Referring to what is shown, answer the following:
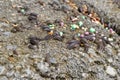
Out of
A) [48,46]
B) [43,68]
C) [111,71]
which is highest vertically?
[48,46]

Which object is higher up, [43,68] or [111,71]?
[43,68]

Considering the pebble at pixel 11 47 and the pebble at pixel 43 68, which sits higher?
the pebble at pixel 11 47

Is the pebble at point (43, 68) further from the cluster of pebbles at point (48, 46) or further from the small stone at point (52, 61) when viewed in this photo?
the small stone at point (52, 61)

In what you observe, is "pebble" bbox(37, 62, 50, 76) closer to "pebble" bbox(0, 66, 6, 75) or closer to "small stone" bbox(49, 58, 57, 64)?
"small stone" bbox(49, 58, 57, 64)

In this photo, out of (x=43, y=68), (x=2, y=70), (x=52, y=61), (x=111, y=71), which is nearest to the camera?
(x=2, y=70)

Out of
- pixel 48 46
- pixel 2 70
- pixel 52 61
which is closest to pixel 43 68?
pixel 52 61

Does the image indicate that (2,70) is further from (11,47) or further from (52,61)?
(52,61)

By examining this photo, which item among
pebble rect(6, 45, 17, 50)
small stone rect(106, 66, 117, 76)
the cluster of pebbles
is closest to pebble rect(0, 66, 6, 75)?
the cluster of pebbles

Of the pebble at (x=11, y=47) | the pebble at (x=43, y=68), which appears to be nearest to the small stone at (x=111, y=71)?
the pebble at (x=43, y=68)

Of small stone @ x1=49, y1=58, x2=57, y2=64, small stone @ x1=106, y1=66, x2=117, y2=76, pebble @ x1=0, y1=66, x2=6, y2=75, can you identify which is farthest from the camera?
small stone @ x1=106, y1=66, x2=117, y2=76

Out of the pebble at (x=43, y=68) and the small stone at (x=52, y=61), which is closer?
the pebble at (x=43, y=68)

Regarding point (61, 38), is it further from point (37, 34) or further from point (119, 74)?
point (119, 74)

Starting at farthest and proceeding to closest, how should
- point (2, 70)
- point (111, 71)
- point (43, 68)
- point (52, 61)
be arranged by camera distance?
point (111, 71)
point (52, 61)
point (43, 68)
point (2, 70)
